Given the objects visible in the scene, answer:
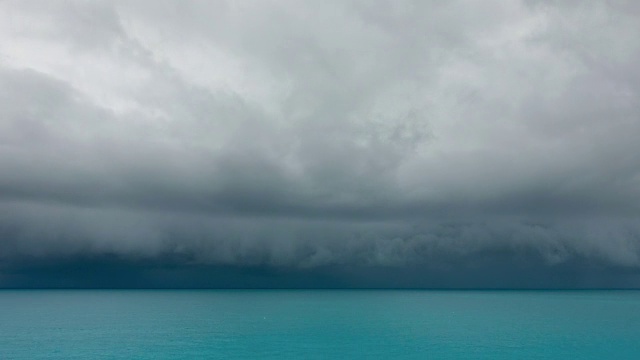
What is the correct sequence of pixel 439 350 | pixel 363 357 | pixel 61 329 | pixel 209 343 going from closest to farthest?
pixel 363 357
pixel 439 350
pixel 209 343
pixel 61 329

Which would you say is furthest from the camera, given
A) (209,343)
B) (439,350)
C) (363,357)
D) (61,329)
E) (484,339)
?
(61,329)

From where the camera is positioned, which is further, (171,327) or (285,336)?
(171,327)

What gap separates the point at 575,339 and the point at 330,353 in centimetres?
6864

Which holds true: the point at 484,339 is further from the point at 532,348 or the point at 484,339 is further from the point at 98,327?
the point at 98,327

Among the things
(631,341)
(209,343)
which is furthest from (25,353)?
(631,341)

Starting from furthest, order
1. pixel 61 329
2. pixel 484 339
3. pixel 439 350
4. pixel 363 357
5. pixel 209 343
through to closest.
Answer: pixel 61 329
pixel 484 339
pixel 209 343
pixel 439 350
pixel 363 357

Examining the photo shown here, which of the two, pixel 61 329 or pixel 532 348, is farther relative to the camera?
pixel 61 329

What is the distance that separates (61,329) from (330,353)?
96475mm

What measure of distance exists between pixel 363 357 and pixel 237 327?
7629 centimetres

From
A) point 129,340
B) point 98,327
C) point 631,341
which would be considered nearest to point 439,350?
point 631,341

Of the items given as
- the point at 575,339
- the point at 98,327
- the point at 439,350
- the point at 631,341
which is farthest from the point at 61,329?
the point at 631,341

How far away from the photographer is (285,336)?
147 m

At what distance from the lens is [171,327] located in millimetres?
175750

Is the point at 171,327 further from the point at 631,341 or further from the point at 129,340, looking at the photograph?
the point at 631,341
